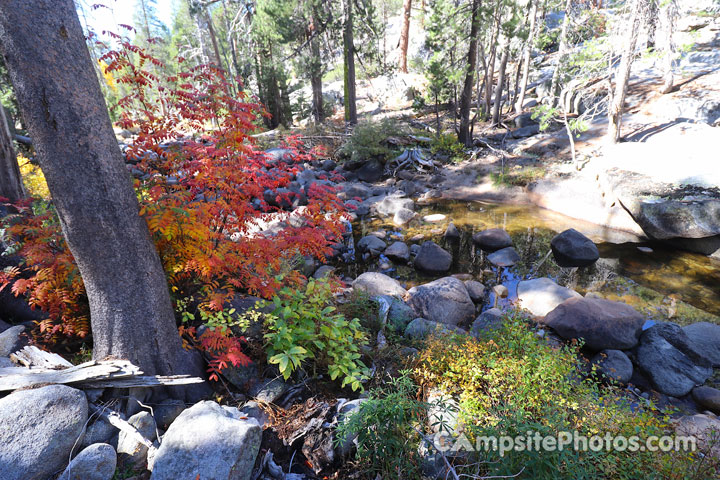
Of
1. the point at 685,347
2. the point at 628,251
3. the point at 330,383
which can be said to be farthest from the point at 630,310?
the point at 330,383

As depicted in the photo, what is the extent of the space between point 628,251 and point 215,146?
8902 mm

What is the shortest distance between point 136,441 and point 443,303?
4.16 m

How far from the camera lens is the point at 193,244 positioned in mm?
3305

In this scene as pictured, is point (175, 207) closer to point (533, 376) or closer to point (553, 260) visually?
point (533, 376)

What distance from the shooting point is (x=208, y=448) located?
239 centimetres

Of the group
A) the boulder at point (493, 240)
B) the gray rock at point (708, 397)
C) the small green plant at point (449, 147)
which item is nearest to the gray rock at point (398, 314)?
the gray rock at point (708, 397)

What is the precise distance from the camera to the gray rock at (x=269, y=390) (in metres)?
3.26

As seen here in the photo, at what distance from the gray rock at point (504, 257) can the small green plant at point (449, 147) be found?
6.39 metres

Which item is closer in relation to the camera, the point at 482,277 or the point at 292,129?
the point at 482,277

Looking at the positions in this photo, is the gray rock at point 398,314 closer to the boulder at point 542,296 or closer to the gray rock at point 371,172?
the boulder at point 542,296

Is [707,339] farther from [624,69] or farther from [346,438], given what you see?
[624,69]

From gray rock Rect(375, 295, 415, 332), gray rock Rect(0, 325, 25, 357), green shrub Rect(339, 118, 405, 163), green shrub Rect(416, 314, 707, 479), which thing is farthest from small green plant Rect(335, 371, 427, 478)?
green shrub Rect(339, 118, 405, 163)

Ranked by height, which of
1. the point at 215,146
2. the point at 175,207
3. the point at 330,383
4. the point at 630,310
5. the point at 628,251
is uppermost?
the point at 215,146

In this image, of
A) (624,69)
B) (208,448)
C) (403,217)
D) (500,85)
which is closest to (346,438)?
(208,448)
